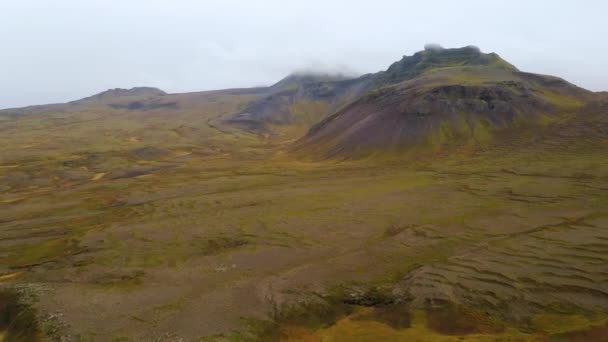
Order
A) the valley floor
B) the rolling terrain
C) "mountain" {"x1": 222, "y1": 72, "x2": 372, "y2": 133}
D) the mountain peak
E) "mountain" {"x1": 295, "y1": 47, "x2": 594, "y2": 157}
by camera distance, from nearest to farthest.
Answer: the valley floor → the rolling terrain → "mountain" {"x1": 295, "y1": 47, "x2": 594, "y2": 157} → the mountain peak → "mountain" {"x1": 222, "y1": 72, "x2": 372, "y2": 133}

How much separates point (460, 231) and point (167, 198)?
3516 centimetres

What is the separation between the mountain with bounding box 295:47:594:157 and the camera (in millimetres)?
74812

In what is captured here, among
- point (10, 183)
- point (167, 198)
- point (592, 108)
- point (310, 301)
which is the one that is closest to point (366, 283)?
point (310, 301)

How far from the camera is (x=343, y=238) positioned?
99.4ft

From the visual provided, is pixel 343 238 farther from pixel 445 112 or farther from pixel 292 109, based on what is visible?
pixel 292 109

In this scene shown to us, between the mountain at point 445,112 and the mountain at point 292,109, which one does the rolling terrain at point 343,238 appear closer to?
the mountain at point 445,112

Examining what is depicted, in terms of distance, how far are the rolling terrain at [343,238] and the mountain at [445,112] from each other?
20.9 inches

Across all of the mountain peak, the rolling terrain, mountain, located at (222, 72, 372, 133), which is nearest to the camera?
the rolling terrain

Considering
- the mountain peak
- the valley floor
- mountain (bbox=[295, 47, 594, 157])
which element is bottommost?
the valley floor

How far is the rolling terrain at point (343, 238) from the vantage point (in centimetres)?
1914

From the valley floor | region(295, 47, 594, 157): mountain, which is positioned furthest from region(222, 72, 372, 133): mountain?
the valley floor

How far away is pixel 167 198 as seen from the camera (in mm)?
48562

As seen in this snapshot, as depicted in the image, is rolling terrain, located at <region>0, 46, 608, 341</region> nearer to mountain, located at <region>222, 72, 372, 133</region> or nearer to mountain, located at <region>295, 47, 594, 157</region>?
mountain, located at <region>295, 47, 594, 157</region>

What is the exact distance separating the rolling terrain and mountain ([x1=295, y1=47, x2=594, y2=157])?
1.74ft
